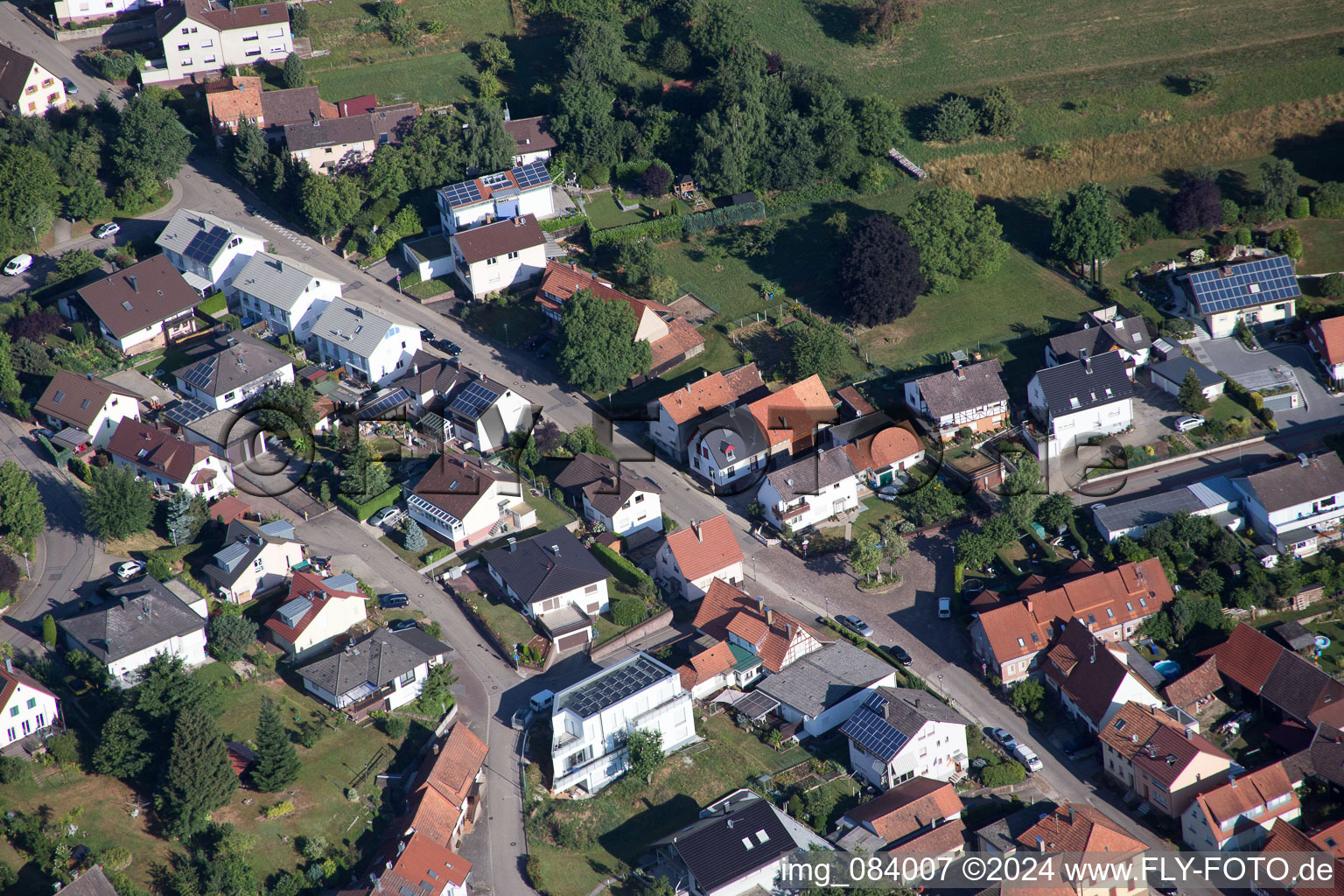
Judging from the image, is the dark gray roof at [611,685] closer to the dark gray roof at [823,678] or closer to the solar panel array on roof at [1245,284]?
the dark gray roof at [823,678]

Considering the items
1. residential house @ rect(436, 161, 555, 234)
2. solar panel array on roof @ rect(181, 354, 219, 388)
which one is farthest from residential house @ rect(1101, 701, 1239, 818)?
solar panel array on roof @ rect(181, 354, 219, 388)

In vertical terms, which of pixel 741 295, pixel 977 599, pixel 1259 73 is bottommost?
pixel 977 599

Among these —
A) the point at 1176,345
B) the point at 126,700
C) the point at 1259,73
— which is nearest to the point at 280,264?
the point at 126,700

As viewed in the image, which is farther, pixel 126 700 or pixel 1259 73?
pixel 1259 73

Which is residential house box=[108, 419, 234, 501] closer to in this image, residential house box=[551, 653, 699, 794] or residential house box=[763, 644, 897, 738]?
residential house box=[551, 653, 699, 794]

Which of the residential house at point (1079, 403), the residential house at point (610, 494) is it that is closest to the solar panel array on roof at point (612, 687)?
the residential house at point (610, 494)

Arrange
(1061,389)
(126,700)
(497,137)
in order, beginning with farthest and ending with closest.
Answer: (497,137)
(1061,389)
(126,700)

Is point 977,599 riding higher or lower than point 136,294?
lower

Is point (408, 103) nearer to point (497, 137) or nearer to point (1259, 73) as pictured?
point (497, 137)
